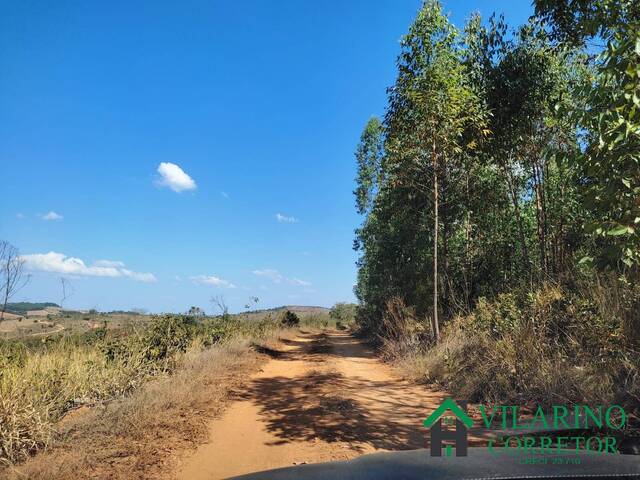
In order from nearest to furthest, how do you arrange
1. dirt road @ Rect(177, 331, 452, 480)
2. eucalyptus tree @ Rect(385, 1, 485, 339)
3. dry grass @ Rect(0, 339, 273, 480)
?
dry grass @ Rect(0, 339, 273, 480) → dirt road @ Rect(177, 331, 452, 480) → eucalyptus tree @ Rect(385, 1, 485, 339)

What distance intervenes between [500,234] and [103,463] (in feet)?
50.3

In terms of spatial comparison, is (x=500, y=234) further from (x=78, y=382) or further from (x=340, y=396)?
(x=78, y=382)

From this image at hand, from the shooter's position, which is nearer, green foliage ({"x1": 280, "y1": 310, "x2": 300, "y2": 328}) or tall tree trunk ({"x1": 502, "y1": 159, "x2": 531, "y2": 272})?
tall tree trunk ({"x1": 502, "y1": 159, "x2": 531, "y2": 272})

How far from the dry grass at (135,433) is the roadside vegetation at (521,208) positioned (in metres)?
4.72

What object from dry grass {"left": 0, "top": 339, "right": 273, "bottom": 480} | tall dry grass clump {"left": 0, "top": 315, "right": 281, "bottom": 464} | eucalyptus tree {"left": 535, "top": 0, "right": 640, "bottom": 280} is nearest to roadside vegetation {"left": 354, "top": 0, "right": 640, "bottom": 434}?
eucalyptus tree {"left": 535, "top": 0, "right": 640, "bottom": 280}

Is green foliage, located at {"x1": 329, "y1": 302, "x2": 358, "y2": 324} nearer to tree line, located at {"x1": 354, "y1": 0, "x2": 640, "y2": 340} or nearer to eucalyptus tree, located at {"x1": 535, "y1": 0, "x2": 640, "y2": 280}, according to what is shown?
tree line, located at {"x1": 354, "y1": 0, "x2": 640, "y2": 340}

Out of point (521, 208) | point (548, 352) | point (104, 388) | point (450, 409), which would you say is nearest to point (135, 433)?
point (104, 388)

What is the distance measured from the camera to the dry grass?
185 inches

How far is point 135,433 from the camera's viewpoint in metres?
5.86

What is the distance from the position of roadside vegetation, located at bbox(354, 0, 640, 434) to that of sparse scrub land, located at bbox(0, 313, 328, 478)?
496cm

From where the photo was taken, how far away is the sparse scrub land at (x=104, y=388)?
5.26m

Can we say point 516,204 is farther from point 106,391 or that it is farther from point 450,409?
point 106,391

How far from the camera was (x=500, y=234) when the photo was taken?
16750 mm

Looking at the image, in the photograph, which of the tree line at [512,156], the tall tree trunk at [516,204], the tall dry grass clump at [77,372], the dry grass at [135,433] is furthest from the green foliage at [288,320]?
the dry grass at [135,433]
